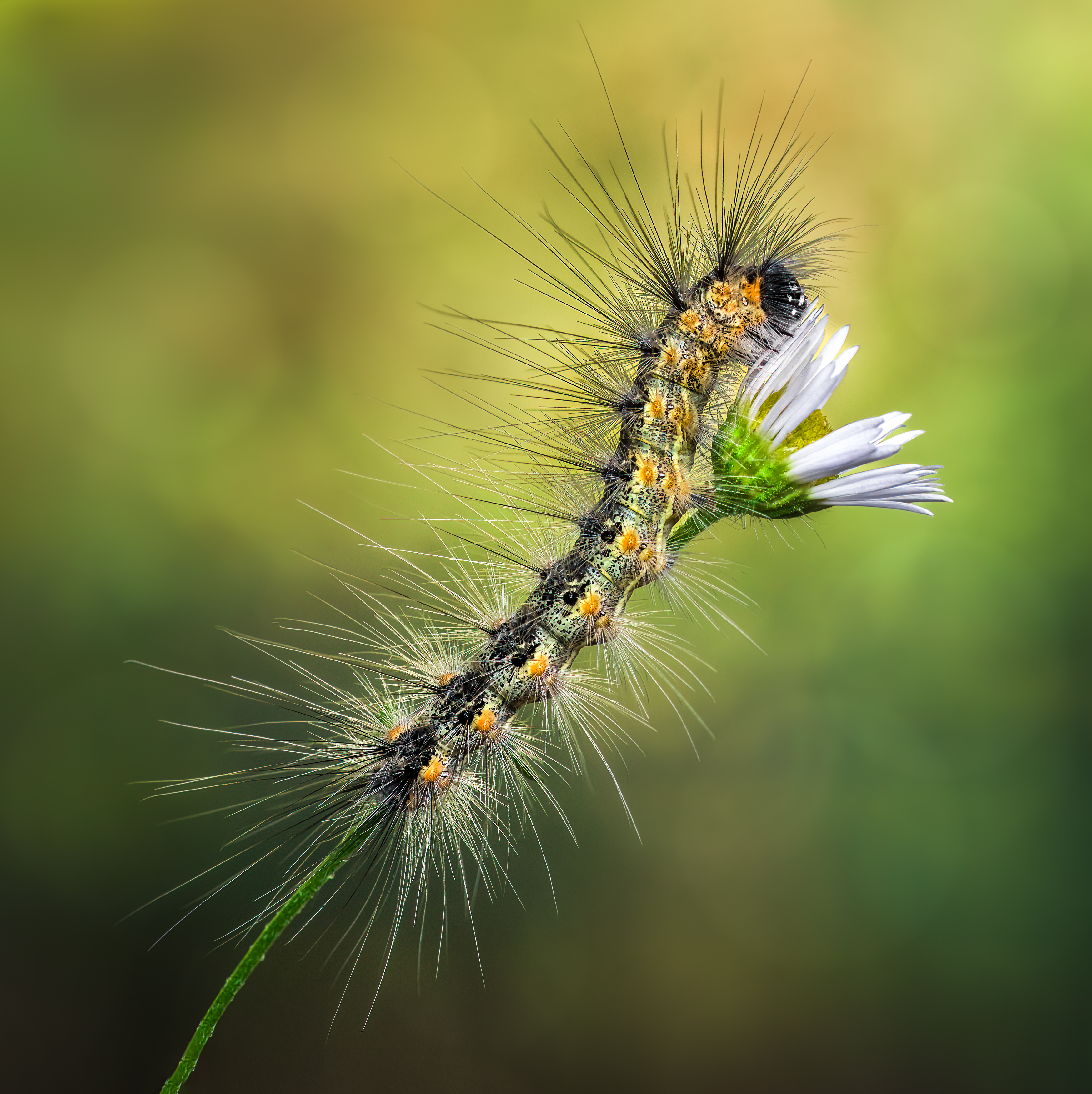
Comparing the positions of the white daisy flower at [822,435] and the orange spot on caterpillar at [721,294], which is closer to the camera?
the white daisy flower at [822,435]

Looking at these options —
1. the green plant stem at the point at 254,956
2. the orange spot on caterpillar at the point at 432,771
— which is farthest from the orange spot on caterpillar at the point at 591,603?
the green plant stem at the point at 254,956

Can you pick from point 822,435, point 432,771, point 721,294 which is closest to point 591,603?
point 432,771

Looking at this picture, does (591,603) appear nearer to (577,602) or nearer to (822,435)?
(577,602)

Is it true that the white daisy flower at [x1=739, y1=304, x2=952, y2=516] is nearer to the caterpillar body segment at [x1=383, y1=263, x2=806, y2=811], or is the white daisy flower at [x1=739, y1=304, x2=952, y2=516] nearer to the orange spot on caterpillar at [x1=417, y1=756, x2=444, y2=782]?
the caterpillar body segment at [x1=383, y1=263, x2=806, y2=811]

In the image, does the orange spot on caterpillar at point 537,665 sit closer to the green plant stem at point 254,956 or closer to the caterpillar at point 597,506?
the caterpillar at point 597,506

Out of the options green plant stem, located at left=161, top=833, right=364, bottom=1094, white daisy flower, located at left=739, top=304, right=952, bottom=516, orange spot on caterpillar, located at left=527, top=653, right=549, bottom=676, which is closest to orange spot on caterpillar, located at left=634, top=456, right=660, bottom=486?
white daisy flower, located at left=739, top=304, right=952, bottom=516

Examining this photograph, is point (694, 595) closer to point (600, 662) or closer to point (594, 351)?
point (600, 662)

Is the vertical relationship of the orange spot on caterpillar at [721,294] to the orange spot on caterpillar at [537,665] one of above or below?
above

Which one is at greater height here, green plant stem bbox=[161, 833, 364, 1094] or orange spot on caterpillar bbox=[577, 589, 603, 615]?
orange spot on caterpillar bbox=[577, 589, 603, 615]
